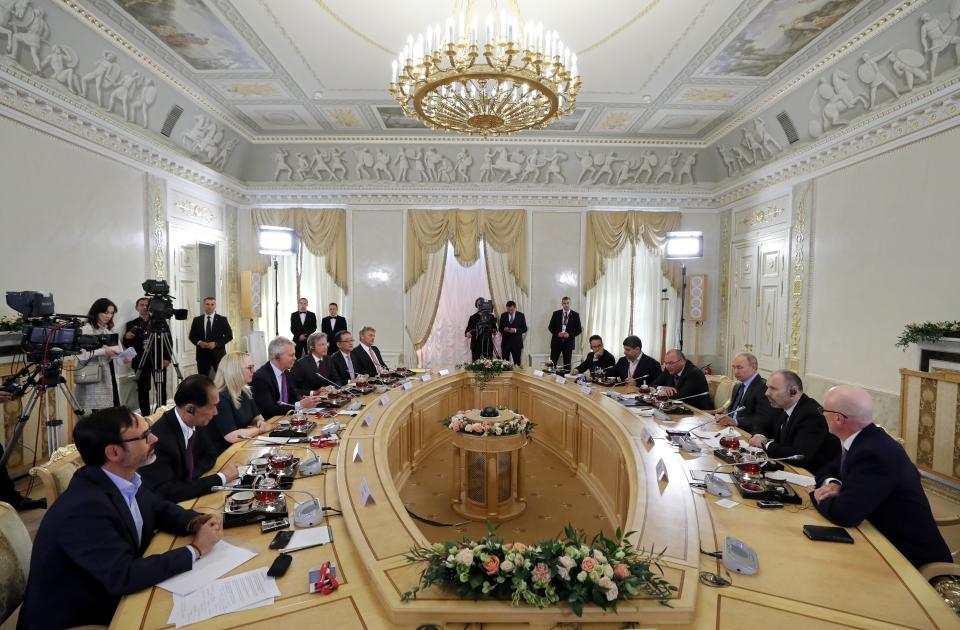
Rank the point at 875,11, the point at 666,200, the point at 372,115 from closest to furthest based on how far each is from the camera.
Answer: the point at 875,11
the point at 372,115
the point at 666,200

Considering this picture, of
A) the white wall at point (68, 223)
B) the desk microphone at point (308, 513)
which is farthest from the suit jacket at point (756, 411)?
the white wall at point (68, 223)

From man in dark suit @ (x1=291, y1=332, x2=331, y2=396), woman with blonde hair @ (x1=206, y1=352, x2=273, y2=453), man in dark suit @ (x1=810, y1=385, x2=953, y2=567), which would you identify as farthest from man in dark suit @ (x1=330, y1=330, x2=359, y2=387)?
man in dark suit @ (x1=810, y1=385, x2=953, y2=567)

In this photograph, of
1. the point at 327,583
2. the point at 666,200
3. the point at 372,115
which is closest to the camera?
the point at 327,583

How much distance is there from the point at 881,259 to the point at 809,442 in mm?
3855

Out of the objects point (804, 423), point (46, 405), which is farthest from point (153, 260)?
point (804, 423)

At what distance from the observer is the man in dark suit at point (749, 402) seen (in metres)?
3.38

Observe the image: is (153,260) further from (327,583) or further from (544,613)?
(544,613)

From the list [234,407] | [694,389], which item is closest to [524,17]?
[694,389]

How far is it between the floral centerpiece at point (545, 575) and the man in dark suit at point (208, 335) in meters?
6.51

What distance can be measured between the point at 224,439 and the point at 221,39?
4658 millimetres

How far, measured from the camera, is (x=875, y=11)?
444 cm

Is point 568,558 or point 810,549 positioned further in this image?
point 810,549

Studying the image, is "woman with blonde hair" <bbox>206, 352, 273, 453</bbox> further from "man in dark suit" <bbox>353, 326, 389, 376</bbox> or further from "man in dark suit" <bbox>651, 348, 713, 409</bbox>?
"man in dark suit" <bbox>651, 348, 713, 409</bbox>

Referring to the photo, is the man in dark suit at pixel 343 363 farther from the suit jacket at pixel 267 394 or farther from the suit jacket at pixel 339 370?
the suit jacket at pixel 267 394
